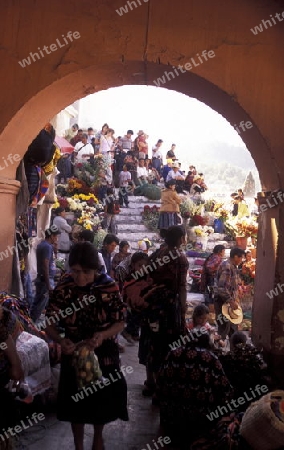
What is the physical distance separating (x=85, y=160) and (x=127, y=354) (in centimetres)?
1011

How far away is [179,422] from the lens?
3.88m

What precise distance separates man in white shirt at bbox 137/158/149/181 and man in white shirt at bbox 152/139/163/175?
1011 millimetres

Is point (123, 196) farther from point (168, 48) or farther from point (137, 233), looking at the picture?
point (168, 48)

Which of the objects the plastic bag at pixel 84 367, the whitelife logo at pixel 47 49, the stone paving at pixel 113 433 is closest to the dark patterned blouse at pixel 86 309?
the plastic bag at pixel 84 367

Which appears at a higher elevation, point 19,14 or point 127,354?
point 19,14

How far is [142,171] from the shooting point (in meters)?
17.6

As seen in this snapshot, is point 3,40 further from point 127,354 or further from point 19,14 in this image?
point 127,354

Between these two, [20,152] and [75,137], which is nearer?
[20,152]

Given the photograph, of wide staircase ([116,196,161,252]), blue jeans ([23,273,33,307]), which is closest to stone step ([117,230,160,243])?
wide staircase ([116,196,161,252])

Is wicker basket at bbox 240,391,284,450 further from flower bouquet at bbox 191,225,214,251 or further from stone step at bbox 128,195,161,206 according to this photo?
stone step at bbox 128,195,161,206

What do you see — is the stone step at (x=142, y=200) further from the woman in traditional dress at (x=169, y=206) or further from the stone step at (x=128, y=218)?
the woman in traditional dress at (x=169, y=206)

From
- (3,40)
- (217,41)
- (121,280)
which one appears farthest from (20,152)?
(217,41)

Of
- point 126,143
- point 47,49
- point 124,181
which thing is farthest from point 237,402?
point 126,143

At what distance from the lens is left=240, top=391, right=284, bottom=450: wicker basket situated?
2.98 m
